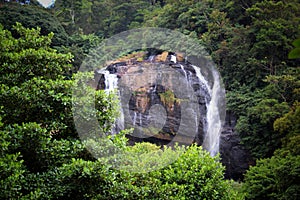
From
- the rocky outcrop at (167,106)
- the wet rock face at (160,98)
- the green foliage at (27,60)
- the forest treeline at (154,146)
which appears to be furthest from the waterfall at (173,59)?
the green foliage at (27,60)

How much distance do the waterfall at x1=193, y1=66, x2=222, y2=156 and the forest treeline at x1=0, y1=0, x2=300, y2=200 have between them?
2.16 ft

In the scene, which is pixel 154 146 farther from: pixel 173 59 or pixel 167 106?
pixel 173 59

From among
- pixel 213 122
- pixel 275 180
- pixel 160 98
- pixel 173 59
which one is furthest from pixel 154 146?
pixel 173 59

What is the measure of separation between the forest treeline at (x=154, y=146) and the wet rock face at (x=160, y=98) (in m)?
1.52

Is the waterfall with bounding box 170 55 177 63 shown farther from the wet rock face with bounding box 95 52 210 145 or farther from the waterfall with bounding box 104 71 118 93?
the waterfall with bounding box 104 71 118 93

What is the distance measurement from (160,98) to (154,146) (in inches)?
141

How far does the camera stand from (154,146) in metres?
11.0

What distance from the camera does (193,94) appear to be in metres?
14.4

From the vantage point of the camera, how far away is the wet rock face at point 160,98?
14.0m

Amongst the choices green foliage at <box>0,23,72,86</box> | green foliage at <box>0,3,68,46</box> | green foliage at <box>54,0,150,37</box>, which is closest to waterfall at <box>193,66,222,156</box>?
green foliage at <box>0,3,68,46</box>

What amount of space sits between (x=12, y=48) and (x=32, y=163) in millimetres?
1943

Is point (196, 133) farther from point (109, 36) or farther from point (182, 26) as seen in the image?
point (109, 36)

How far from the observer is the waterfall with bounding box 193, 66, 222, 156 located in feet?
44.2

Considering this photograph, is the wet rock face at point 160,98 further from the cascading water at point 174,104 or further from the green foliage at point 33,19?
the green foliage at point 33,19
